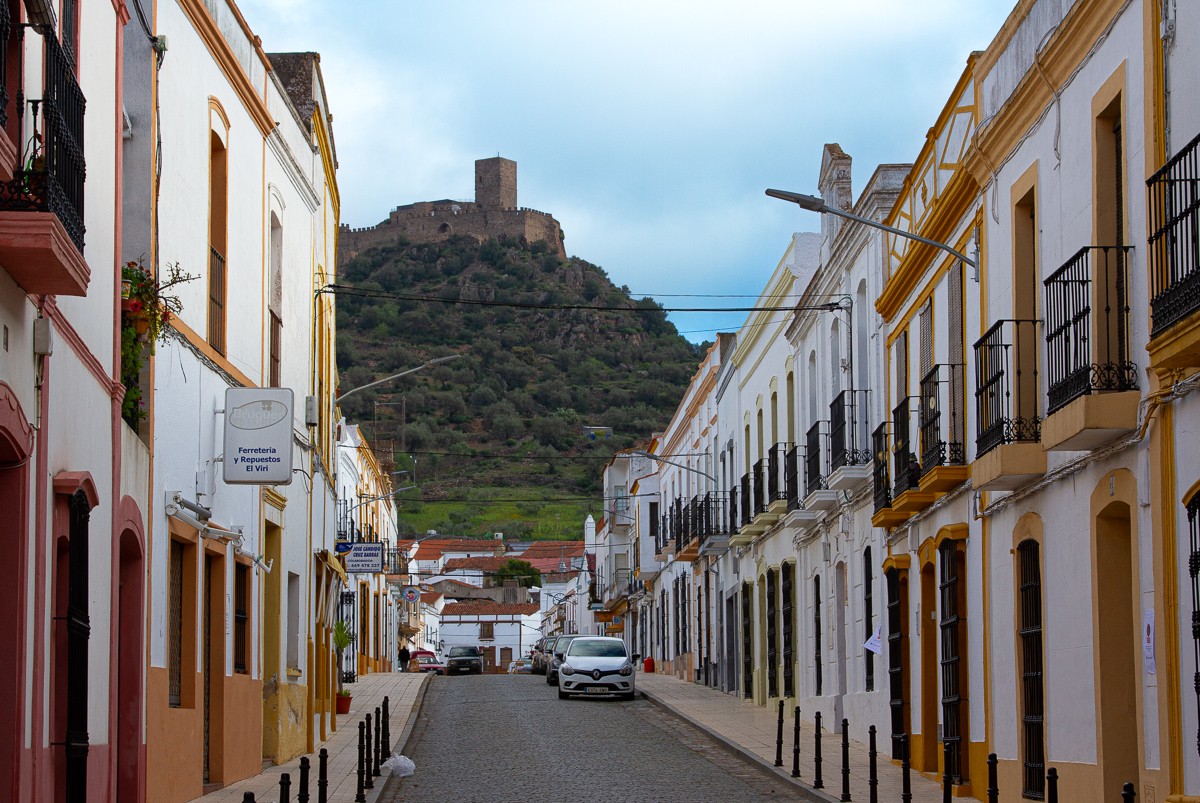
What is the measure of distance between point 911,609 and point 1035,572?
526 cm

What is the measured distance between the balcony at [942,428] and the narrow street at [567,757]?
11.9 feet

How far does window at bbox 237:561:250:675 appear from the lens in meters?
17.3

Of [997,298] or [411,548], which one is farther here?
[411,548]

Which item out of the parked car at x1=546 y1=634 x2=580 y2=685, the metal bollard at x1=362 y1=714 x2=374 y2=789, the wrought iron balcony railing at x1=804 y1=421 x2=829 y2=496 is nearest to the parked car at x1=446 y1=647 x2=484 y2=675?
the parked car at x1=546 y1=634 x2=580 y2=685

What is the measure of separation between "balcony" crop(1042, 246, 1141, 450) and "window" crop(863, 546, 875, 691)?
9.65 m

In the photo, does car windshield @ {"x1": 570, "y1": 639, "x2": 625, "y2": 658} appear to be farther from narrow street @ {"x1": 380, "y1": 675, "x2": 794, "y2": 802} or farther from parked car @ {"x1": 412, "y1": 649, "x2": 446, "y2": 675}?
parked car @ {"x1": 412, "y1": 649, "x2": 446, "y2": 675}

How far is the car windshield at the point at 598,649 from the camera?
1350 inches

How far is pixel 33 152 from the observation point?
29.0ft

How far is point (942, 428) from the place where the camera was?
1775 centimetres

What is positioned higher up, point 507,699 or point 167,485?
point 167,485

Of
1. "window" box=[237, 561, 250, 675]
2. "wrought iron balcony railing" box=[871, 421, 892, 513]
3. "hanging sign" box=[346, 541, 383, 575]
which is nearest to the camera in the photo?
"window" box=[237, 561, 250, 675]

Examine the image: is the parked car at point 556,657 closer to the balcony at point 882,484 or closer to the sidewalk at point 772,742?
the sidewalk at point 772,742

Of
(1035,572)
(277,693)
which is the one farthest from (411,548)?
(1035,572)

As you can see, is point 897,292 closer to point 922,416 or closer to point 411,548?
point 922,416
